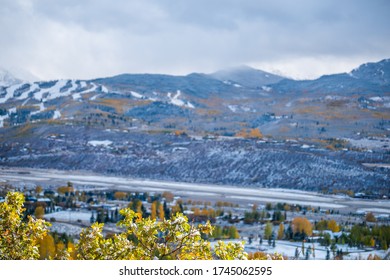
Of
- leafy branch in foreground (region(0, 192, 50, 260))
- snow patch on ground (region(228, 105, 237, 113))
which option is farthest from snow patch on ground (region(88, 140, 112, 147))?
snow patch on ground (region(228, 105, 237, 113))

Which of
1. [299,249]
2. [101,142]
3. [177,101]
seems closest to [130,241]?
[299,249]

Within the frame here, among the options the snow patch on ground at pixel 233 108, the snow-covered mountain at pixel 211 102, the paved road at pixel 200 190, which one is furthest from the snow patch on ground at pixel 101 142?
the snow patch on ground at pixel 233 108

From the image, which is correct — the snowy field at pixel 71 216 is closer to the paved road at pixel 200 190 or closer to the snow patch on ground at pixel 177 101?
the paved road at pixel 200 190

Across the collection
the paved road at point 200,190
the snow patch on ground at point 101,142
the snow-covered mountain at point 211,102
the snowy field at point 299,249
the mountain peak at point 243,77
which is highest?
the mountain peak at point 243,77

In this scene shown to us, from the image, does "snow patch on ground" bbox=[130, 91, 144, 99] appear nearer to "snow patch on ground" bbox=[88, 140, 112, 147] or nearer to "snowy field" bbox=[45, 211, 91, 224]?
"snow patch on ground" bbox=[88, 140, 112, 147]

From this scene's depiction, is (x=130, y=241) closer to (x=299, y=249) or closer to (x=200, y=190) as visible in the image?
(x=299, y=249)
